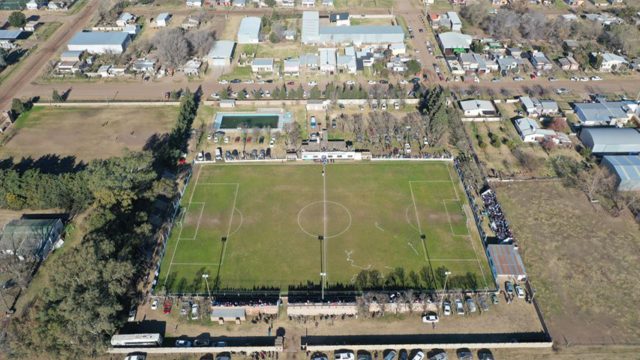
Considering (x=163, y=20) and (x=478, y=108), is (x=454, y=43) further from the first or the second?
(x=163, y=20)

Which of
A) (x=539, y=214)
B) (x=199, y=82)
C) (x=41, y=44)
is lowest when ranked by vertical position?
(x=539, y=214)

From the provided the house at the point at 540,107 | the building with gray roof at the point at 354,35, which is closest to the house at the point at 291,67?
the building with gray roof at the point at 354,35

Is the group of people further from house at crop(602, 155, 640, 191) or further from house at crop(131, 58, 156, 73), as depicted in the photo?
house at crop(131, 58, 156, 73)

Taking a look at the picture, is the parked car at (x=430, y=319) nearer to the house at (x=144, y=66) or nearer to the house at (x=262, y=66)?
the house at (x=262, y=66)

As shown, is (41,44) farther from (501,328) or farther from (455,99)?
(501,328)

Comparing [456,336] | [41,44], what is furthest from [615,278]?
[41,44]

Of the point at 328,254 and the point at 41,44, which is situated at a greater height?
the point at 41,44

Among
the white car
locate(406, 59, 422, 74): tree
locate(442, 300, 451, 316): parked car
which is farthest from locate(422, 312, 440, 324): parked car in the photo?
locate(406, 59, 422, 74): tree
